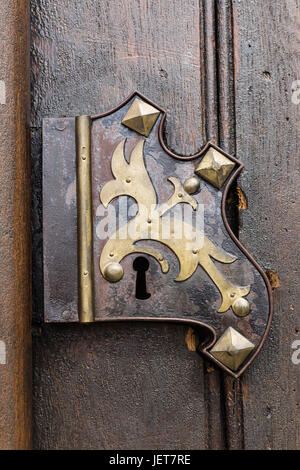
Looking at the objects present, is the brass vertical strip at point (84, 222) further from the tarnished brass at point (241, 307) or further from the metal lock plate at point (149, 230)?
the tarnished brass at point (241, 307)

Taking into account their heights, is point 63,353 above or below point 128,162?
below

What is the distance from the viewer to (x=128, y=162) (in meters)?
0.55

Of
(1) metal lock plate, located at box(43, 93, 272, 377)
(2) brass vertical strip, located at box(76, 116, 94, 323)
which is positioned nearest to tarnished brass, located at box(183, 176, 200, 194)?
(1) metal lock plate, located at box(43, 93, 272, 377)

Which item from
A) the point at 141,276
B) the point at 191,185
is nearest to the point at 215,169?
the point at 191,185

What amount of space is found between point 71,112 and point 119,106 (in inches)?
2.8

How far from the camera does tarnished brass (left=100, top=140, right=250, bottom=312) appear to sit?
54 cm

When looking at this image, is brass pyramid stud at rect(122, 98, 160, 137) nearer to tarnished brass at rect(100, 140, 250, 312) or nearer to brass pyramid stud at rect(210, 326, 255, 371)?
tarnished brass at rect(100, 140, 250, 312)

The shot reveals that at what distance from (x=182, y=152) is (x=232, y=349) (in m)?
0.25

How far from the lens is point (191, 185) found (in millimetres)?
546

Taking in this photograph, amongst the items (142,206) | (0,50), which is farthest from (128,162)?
(0,50)

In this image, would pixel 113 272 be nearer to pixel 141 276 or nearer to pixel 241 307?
pixel 141 276

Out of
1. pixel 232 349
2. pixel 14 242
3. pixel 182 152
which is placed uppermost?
pixel 182 152

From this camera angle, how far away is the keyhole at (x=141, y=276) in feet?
1.79

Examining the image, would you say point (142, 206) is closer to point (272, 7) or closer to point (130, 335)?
point (130, 335)
